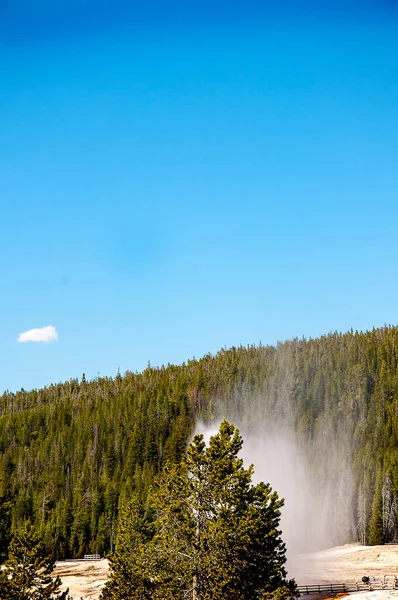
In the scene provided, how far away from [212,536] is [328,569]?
69.9 metres

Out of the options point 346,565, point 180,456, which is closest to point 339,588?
point 346,565

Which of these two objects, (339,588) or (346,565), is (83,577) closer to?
(346,565)

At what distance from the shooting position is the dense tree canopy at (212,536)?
120 ft

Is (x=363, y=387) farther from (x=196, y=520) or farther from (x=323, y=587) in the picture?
(x=196, y=520)

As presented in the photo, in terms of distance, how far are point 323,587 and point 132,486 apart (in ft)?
298

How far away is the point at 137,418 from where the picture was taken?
198 metres

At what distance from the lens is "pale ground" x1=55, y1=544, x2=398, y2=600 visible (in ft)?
275

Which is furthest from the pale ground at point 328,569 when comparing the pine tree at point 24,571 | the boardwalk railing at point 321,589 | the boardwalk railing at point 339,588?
the pine tree at point 24,571

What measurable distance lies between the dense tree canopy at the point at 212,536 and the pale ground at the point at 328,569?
30180mm

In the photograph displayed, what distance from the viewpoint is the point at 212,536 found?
36.5m

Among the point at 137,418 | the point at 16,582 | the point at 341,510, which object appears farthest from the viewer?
the point at 137,418

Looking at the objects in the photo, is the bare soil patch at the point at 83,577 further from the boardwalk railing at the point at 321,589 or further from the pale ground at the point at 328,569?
the boardwalk railing at the point at 321,589

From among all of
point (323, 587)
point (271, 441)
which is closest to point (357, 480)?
point (271, 441)

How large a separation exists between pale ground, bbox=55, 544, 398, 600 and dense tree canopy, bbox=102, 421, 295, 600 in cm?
3018
